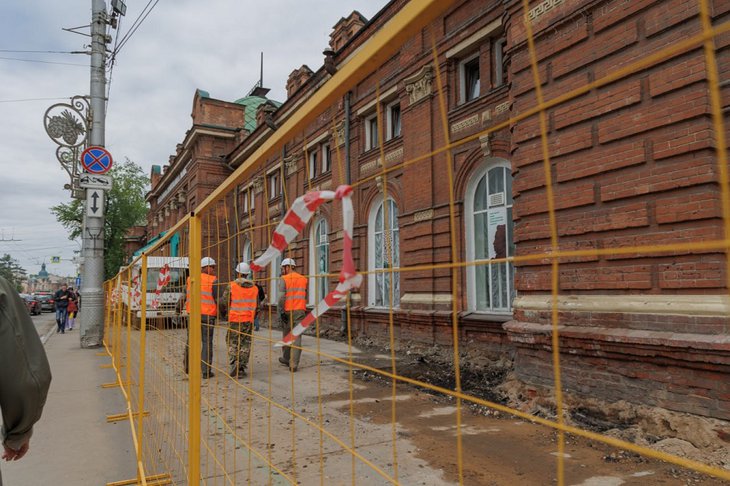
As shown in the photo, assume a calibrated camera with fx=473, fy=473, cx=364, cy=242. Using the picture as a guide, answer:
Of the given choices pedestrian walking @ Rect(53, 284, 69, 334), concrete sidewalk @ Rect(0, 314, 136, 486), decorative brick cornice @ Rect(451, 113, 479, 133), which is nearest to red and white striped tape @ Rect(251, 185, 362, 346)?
concrete sidewalk @ Rect(0, 314, 136, 486)

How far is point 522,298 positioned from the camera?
5863 millimetres

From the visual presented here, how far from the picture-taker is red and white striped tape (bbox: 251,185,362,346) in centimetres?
136

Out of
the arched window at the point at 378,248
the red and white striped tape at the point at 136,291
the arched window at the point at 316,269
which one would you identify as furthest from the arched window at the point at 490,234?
the red and white striped tape at the point at 136,291

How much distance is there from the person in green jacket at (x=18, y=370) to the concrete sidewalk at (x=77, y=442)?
2242mm

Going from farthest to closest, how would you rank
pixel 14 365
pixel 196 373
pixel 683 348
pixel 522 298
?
pixel 522 298 → pixel 683 348 → pixel 196 373 → pixel 14 365

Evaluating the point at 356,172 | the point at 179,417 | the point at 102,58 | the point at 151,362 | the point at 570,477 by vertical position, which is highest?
the point at 102,58

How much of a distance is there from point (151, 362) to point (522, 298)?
422 cm

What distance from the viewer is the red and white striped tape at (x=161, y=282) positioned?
12.7 ft

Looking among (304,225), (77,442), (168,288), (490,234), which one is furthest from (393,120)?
(304,225)

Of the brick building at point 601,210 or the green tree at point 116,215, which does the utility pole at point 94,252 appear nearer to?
the brick building at point 601,210

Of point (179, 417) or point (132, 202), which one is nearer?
point (179, 417)

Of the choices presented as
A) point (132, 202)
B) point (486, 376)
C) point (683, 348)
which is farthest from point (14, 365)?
point (132, 202)

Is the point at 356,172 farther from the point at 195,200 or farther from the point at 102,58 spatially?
the point at 195,200

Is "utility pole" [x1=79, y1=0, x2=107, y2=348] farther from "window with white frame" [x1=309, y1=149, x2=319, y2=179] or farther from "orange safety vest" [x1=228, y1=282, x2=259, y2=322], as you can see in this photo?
"orange safety vest" [x1=228, y1=282, x2=259, y2=322]
